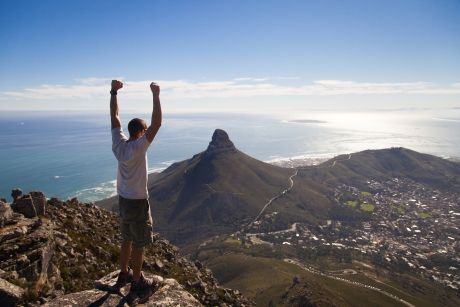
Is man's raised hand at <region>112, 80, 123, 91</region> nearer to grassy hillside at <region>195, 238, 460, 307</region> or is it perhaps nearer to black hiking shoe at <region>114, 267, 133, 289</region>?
black hiking shoe at <region>114, 267, 133, 289</region>

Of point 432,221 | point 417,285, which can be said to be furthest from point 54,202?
point 432,221

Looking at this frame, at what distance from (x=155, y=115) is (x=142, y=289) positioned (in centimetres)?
469

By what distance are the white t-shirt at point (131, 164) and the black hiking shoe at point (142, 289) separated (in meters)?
2.33

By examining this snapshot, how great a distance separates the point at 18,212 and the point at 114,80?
38.7 ft

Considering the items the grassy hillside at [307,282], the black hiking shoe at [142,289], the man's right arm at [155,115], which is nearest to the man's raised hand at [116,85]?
the man's right arm at [155,115]

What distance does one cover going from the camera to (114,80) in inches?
354

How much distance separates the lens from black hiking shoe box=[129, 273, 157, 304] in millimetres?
8963

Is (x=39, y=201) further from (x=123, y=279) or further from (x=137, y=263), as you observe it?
(x=137, y=263)

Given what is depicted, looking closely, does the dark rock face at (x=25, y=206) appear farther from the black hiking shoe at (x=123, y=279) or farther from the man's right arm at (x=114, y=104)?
the man's right arm at (x=114, y=104)

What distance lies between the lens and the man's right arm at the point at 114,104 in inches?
355

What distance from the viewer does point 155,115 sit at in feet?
26.3

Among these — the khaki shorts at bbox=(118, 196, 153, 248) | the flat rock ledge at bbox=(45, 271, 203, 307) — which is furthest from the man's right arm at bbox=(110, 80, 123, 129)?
the flat rock ledge at bbox=(45, 271, 203, 307)

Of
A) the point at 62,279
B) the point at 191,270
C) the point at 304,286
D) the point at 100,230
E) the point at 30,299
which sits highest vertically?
the point at 30,299

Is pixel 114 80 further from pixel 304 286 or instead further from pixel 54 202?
pixel 304 286
